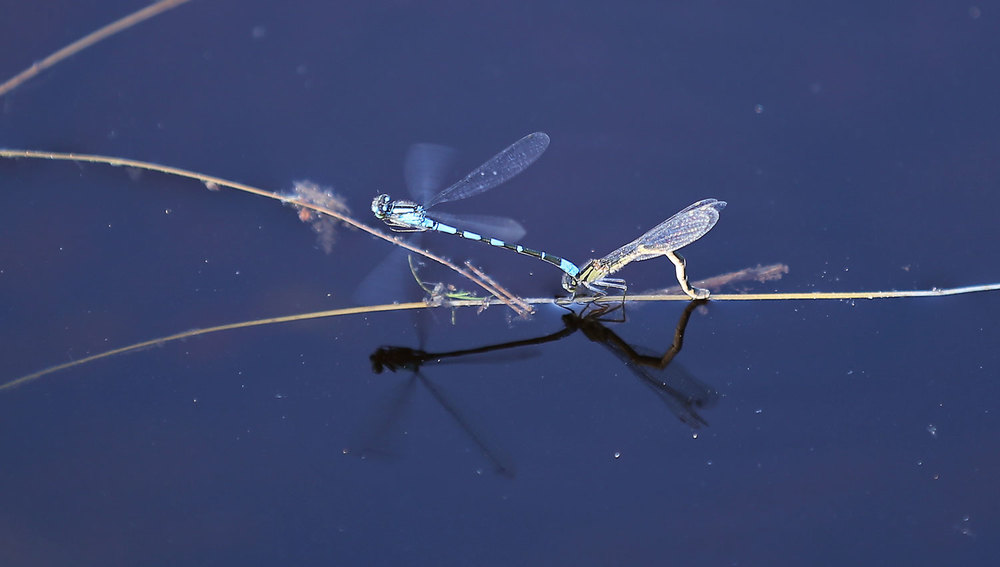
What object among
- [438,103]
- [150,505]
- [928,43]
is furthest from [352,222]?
[928,43]

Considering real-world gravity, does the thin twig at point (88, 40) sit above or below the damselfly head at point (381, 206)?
above

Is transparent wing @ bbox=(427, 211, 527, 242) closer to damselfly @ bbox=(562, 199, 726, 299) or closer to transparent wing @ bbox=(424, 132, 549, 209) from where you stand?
transparent wing @ bbox=(424, 132, 549, 209)

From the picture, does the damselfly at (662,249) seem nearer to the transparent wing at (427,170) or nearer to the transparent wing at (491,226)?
the transparent wing at (491,226)

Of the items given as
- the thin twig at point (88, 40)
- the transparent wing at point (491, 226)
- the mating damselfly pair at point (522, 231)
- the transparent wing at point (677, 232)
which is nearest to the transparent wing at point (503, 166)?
the mating damselfly pair at point (522, 231)

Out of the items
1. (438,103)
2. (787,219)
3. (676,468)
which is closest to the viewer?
(676,468)

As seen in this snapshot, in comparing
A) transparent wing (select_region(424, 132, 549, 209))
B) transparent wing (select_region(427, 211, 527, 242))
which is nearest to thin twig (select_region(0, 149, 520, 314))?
transparent wing (select_region(427, 211, 527, 242))

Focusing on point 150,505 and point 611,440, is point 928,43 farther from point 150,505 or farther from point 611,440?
point 150,505
